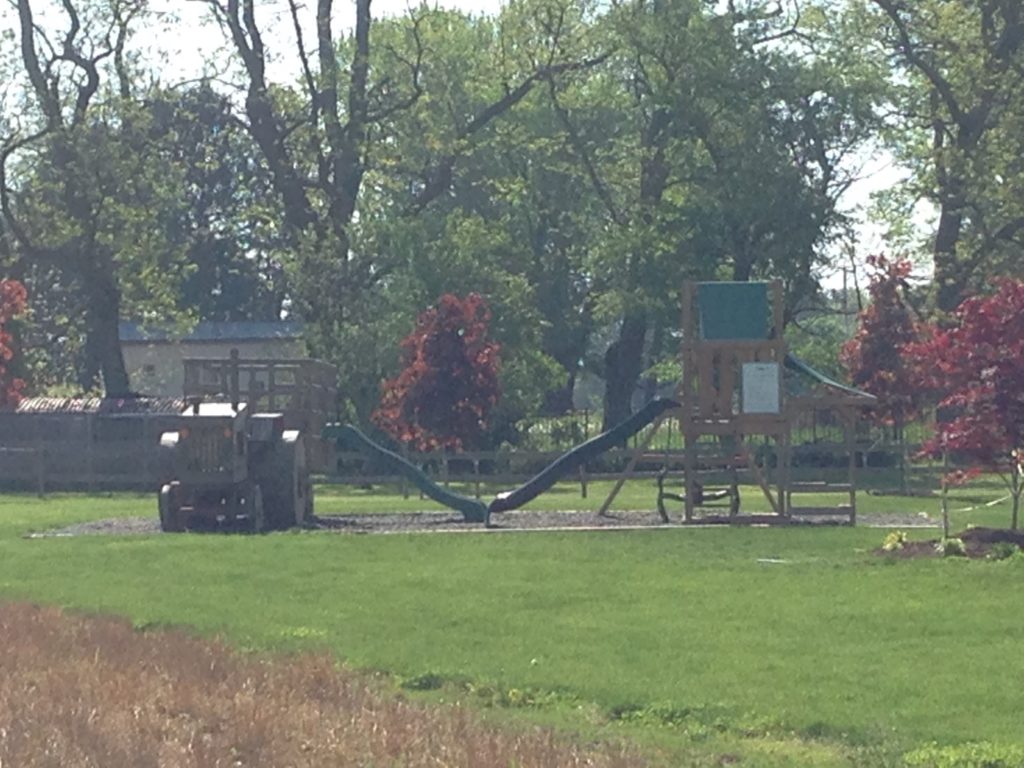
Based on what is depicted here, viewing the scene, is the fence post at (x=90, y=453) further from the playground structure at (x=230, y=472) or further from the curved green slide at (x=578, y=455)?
the curved green slide at (x=578, y=455)

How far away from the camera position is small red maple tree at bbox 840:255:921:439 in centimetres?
4559

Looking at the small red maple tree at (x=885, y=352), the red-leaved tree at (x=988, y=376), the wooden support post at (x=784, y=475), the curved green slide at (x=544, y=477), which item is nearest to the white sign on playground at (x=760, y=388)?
the wooden support post at (x=784, y=475)

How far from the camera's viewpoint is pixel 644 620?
55.6 ft

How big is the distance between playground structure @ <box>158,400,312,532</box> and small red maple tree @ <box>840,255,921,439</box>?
18300 mm

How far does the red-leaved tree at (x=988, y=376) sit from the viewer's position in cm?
2405

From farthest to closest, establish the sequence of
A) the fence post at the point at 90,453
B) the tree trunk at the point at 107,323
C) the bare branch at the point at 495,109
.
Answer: the bare branch at the point at 495,109, the tree trunk at the point at 107,323, the fence post at the point at 90,453

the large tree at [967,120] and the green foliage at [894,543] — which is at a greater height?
the large tree at [967,120]

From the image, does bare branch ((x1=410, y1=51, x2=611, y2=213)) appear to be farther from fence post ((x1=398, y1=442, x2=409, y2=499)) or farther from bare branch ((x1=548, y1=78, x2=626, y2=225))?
fence post ((x1=398, y1=442, x2=409, y2=499))

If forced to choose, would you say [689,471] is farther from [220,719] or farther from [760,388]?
[220,719]

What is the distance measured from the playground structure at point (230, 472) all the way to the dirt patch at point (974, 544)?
36.1ft

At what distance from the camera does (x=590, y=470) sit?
50406mm

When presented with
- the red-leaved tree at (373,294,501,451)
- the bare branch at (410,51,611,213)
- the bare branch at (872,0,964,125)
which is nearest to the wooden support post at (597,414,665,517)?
the red-leaved tree at (373,294,501,451)

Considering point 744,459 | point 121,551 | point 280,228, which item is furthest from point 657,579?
point 280,228

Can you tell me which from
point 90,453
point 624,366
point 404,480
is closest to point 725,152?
point 624,366
